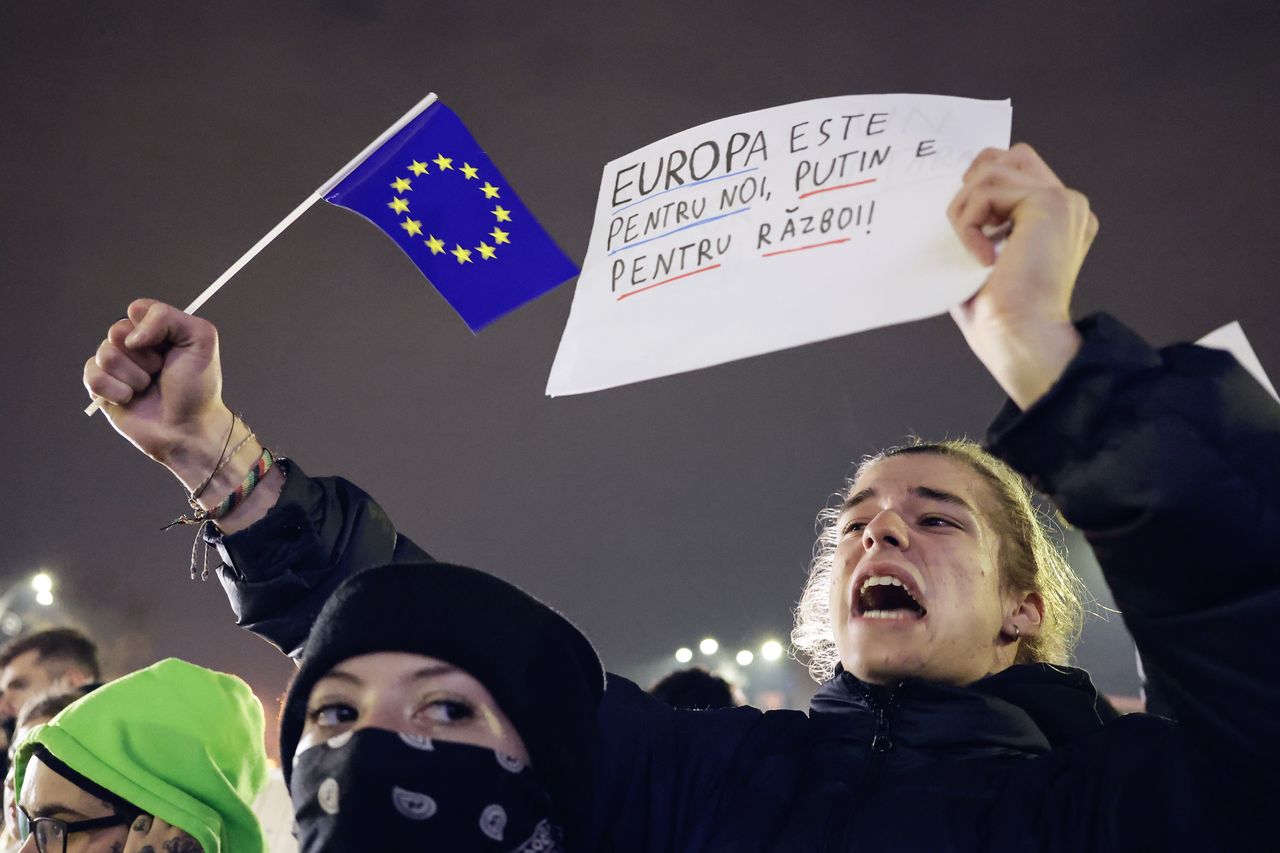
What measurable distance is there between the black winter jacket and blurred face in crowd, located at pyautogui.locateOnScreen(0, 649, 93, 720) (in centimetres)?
286

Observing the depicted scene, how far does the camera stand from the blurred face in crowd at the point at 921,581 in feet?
7.39

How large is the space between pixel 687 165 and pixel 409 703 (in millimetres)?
1104

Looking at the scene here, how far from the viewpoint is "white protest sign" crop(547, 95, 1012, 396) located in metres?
1.70

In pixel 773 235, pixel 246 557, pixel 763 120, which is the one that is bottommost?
pixel 246 557

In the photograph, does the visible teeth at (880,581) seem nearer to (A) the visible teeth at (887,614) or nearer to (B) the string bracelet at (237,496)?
(A) the visible teeth at (887,614)

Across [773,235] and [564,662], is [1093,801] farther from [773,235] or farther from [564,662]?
[773,235]

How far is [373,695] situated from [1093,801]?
45.0 inches

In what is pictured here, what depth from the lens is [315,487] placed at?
7.80 ft

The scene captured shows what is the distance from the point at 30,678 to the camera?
15.2ft

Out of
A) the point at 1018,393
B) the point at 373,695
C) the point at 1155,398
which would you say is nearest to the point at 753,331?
the point at 1018,393

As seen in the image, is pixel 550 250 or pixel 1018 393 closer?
pixel 1018 393

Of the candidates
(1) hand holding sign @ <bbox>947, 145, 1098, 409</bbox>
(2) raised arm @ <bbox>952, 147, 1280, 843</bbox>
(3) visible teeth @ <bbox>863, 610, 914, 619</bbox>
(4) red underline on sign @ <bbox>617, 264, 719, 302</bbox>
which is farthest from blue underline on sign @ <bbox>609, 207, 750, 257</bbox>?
(3) visible teeth @ <bbox>863, 610, 914, 619</bbox>

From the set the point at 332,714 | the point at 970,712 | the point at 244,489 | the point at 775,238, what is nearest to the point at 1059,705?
the point at 970,712

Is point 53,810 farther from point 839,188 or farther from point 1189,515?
point 1189,515
